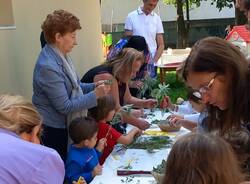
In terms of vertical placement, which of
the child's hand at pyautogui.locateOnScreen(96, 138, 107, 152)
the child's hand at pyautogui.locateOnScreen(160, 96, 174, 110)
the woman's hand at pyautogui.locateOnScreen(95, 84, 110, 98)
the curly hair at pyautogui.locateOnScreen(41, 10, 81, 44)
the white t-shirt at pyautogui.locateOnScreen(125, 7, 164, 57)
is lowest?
the child's hand at pyautogui.locateOnScreen(96, 138, 107, 152)

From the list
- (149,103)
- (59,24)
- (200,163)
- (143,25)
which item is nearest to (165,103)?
(149,103)

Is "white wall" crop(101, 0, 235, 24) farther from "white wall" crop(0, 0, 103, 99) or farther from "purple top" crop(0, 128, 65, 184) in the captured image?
"purple top" crop(0, 128, 65, 184)

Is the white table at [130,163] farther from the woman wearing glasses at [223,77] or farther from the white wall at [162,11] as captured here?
the white wall at [162,11]

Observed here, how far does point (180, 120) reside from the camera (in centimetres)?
335

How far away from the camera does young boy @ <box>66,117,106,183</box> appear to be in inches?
113

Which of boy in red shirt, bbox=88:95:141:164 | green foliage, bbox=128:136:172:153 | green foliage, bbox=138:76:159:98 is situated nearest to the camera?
green foliage, bbox=128:136:172:153

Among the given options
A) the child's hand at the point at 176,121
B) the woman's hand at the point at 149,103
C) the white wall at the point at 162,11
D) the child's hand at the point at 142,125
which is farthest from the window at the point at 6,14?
the white wall at the point at 162,11

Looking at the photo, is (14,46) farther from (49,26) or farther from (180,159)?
(180,159)

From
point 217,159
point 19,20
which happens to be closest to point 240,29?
point 19,20

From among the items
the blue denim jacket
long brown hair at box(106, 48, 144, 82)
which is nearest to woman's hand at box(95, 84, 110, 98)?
the blue denim jacket

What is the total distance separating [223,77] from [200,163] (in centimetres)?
49

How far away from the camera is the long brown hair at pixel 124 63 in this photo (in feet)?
11.9

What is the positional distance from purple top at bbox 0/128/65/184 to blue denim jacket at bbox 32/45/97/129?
5.26 feet

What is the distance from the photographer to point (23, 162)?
1.46 m
